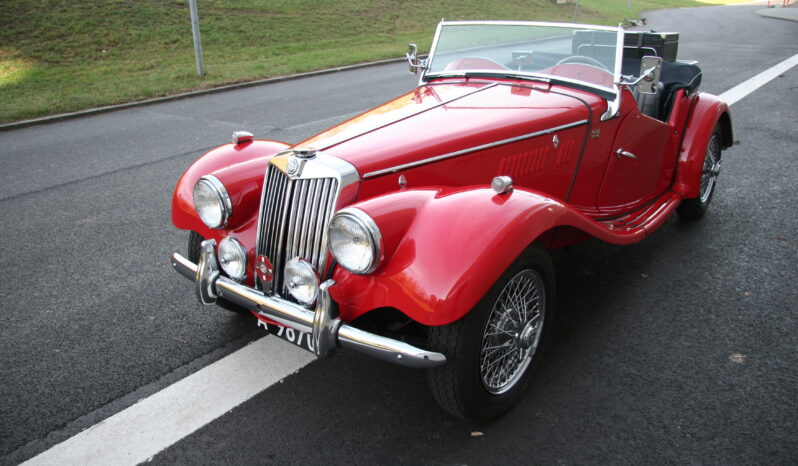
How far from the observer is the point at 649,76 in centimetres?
369

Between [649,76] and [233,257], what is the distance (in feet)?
8.82

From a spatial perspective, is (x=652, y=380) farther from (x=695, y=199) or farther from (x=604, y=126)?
(x=695, y=199)

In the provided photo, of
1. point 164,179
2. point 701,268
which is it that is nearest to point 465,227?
point 701,268

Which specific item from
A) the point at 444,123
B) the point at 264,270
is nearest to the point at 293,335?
the point at 264,270

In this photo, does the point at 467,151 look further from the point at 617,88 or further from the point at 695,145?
the point at 695,145

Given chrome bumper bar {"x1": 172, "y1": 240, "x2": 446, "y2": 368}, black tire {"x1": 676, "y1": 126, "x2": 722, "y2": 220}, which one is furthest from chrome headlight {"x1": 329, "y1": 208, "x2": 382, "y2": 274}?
black tire {"x1": 676, "y1": 126, "x2": 722, "y2": 220}

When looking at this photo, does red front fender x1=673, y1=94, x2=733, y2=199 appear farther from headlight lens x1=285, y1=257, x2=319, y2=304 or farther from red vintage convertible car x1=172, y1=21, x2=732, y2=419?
headlight lens x1=285, y1=257, x2=319, y2=304

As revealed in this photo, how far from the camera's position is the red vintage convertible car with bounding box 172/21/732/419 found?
2.38 meters

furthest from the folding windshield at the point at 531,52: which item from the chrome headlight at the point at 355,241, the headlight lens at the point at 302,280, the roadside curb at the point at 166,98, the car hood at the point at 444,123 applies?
the roadside curb at the point at 166,98

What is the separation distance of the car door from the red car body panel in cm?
1

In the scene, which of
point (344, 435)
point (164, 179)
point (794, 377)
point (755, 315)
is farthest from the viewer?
point (164, 179)

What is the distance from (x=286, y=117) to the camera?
29.0ft

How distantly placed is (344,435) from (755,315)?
2467mm

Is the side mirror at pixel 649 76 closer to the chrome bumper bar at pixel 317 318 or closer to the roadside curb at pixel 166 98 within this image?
the chrome bumper bar at pixel 317 318
